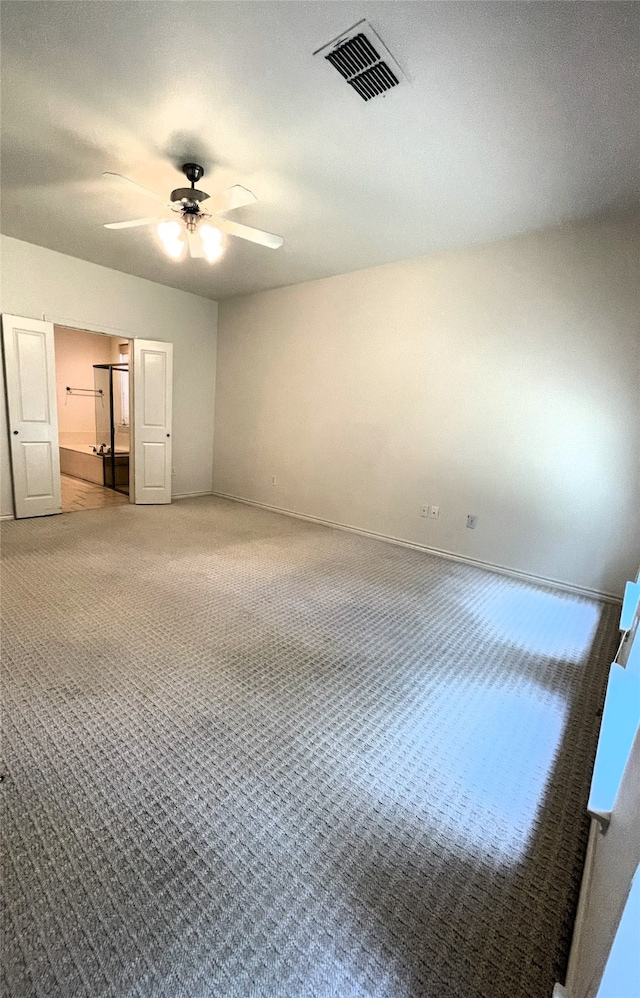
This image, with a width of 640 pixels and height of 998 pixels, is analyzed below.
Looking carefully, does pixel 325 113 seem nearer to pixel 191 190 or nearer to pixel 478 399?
pixel 191 190

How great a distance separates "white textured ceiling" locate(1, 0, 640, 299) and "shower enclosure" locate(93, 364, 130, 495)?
124 inches

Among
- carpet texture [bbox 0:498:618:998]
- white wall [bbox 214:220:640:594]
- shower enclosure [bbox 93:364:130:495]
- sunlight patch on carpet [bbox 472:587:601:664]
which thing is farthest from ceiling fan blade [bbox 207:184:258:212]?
shower enclosure [bbox 93:364:130:495]

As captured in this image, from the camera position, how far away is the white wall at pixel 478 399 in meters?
2.99

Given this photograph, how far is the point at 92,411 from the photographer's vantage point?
7.40 meters

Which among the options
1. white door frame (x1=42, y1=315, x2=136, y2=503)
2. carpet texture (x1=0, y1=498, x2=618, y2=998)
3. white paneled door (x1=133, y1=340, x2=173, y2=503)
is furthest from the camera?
white paneled door (x1=133, y1=340, x2=173, y2=503)

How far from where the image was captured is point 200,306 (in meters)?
5.41

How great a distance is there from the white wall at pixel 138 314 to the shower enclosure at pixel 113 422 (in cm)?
107

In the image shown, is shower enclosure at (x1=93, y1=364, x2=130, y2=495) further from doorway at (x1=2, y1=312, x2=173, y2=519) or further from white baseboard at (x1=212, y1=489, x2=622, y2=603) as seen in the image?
white baseboard at (x1=212, y1=489, x2=622, y2=603)

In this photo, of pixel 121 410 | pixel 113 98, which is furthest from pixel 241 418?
pixel 113 98

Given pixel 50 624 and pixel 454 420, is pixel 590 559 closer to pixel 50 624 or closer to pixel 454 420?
pixel 454 420

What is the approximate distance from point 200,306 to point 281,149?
3.44m

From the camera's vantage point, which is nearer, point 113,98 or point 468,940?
point 468,940

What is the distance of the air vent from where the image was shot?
1.60 meters

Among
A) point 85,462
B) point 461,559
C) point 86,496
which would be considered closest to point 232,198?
point 461,559
